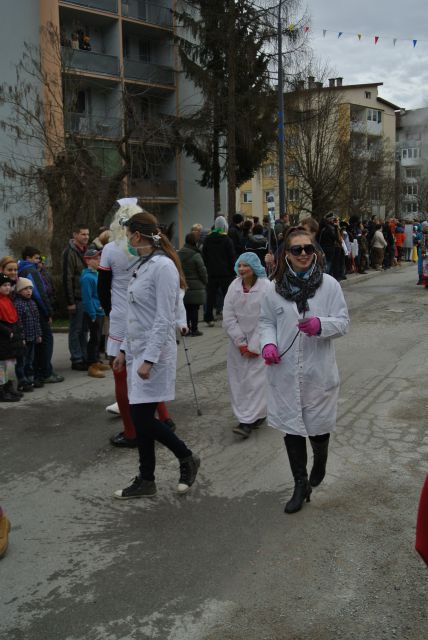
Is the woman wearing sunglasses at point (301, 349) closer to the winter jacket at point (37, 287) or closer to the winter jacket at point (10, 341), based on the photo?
the winter jacket at point (10, 341)

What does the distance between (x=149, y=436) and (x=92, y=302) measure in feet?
14.7

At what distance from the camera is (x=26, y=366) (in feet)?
26.2

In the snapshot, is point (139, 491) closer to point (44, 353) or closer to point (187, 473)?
point (187, 473)

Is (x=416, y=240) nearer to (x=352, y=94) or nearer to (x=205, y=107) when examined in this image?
(x=205, y=107)

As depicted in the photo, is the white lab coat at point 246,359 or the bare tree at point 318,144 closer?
the white lab coat at point 246,359

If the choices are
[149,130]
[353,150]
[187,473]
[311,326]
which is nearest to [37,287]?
[187,473]

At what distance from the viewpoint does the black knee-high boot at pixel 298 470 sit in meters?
4.21

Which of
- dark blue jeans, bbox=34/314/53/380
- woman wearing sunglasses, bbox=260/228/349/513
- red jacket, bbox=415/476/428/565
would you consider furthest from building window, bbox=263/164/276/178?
red jacket, bbox=415/476/428/565

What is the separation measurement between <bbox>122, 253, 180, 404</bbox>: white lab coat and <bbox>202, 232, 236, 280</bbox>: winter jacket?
7803mm

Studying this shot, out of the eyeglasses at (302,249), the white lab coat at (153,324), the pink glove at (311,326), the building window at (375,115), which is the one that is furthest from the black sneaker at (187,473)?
the building window at (375,115)

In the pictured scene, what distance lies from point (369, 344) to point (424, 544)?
813 cm

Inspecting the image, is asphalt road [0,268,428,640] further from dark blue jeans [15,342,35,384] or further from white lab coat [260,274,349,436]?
dark blue jeans [15,342,35,384]

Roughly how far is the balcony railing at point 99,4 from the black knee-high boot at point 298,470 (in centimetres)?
3078

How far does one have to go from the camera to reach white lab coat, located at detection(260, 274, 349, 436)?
408 centimetres
